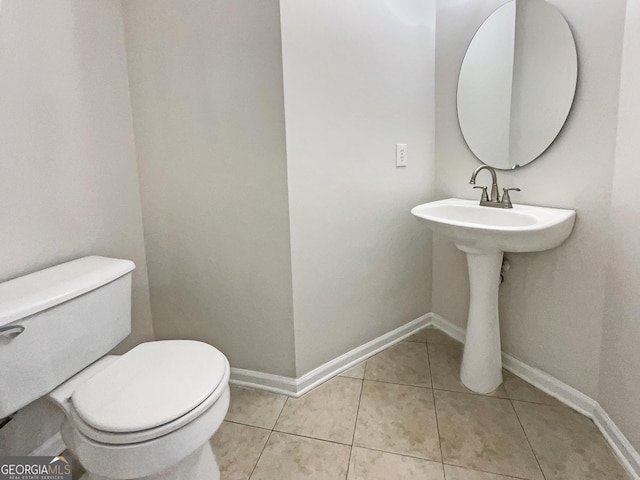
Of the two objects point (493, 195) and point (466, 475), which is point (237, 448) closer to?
point (466, 475)

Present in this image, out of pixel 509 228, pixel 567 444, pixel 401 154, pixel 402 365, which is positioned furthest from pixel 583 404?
pixel 401 154

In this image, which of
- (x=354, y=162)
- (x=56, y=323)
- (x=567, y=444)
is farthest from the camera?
(x=354, y=162)

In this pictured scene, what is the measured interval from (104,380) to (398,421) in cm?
106

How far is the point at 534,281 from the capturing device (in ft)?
5.03

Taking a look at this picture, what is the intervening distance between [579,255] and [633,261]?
0.22m

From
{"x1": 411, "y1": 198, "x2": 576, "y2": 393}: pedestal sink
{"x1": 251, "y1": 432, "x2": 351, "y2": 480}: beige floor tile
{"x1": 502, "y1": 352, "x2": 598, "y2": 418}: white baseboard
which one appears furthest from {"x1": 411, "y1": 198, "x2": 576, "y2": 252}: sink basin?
{"x1": 251, "y1": 432, "x2": 351, "y2": 480}: beige floor tile

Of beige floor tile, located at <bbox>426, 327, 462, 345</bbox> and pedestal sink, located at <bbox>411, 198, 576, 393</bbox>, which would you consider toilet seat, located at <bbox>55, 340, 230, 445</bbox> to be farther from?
beige floor tile, located at <bbox>426, 327, 462, 345</bbox>

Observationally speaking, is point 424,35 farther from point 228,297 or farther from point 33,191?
point 33,191

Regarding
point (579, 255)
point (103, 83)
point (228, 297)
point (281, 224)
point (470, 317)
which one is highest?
point (103, 83)

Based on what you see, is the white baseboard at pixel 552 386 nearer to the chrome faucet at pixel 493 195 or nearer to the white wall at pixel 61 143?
the chrome faucet at pixel 493 195

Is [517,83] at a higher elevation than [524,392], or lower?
higher

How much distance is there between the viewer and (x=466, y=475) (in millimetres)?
1146

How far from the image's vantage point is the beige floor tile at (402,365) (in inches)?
65.1

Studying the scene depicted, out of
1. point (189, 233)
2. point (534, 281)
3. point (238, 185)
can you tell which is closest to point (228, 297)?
point (189, 233)
